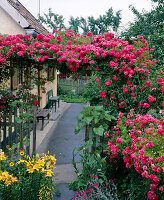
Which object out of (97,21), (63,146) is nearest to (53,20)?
(97,21)

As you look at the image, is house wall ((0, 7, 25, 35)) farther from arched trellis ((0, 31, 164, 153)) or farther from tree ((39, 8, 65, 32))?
tree ((39, 8, 65, 32))

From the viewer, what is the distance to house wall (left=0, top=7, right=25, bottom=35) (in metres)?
7.80

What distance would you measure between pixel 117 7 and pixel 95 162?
26417 millimetres

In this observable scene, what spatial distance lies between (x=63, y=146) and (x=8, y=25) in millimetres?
4609

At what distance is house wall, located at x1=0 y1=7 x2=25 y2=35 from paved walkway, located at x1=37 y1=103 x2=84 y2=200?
3883 mm

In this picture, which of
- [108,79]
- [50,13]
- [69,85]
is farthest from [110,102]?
[50,13]

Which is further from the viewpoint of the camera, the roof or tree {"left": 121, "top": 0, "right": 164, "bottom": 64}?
tree {"left": 121, "top": 0, "right": 164, "bottom": 64}

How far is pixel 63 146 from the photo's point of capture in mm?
7168

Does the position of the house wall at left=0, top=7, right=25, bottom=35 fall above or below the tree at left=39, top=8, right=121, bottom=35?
Result: below

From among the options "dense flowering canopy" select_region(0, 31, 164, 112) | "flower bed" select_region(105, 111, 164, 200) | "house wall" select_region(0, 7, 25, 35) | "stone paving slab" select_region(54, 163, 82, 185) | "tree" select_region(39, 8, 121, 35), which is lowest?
"stone paving slab" select_region(54, 163, 82, 185)

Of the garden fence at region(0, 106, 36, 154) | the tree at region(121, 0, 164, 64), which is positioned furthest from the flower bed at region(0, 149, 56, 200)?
the tree at region(121, 0, 164, 64)

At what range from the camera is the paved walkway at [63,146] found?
4.56 metres

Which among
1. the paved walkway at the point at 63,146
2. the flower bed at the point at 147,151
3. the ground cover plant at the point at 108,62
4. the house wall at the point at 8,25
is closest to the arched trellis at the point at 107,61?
the ground cover plant at the point at 108,62

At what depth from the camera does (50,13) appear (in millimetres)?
26906
